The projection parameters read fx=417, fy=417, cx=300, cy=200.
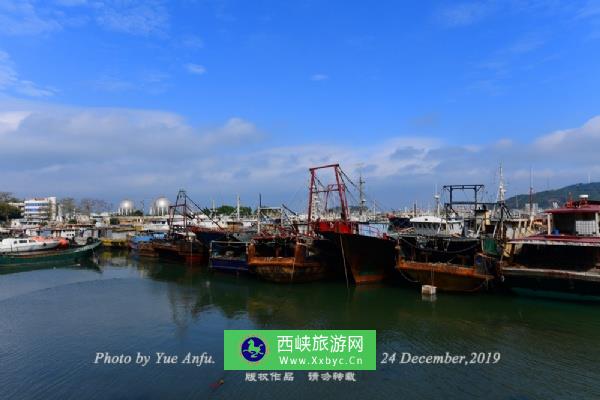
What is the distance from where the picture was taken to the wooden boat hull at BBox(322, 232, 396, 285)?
78.5 feet

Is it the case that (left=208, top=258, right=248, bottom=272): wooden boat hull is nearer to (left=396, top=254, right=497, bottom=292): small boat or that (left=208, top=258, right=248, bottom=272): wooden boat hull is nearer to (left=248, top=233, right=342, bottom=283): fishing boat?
(left=248, top=233, right=342, bottom=283): fishing boat

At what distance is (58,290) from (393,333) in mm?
20631

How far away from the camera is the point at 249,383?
11.5 m

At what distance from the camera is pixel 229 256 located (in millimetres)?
31203

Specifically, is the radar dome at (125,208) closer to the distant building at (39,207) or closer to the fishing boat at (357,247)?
the distant building at (39,207)

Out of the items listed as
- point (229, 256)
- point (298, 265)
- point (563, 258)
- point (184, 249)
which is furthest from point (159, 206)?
point (563, 258)

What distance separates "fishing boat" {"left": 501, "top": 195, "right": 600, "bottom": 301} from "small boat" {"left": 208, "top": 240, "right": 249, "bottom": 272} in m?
16.8

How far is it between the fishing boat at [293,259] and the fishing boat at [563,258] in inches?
418

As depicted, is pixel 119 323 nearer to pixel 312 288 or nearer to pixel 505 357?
pixel 312 288

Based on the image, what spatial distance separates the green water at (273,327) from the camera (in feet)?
37.2

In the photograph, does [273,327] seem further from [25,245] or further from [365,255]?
[25,245]

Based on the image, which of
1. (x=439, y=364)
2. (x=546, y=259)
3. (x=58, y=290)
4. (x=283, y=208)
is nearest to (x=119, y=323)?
(x=58, y=290)

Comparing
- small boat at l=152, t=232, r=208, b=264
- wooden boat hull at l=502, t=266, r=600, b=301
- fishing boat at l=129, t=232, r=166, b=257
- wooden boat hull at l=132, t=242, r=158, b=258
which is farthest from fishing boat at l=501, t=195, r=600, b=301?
fishing boat at l=129, t=232, r=166, b=257

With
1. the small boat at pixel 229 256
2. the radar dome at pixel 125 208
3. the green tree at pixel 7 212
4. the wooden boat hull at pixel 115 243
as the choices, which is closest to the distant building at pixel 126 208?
the radar dome at pixel 125 208
